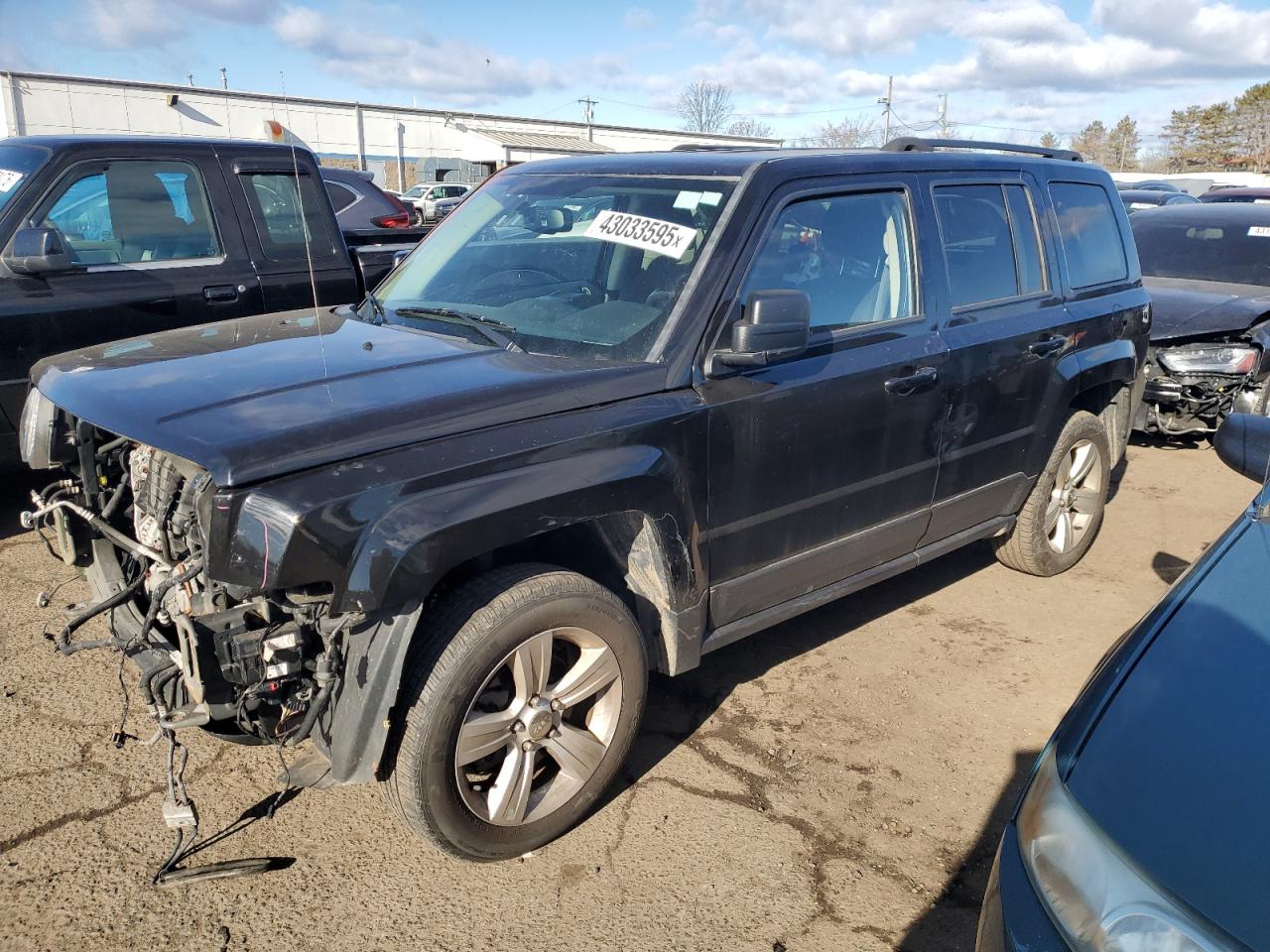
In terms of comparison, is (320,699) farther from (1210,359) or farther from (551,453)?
(1210,359)

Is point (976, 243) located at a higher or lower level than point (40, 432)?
higher

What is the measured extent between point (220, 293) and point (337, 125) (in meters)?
43.0

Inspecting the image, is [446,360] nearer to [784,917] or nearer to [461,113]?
[784,917]

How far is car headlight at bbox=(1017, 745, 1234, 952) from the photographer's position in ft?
4.83

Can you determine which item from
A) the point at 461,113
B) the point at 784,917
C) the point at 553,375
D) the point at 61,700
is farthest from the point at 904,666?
the point at 461,113

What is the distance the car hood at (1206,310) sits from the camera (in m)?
6.82

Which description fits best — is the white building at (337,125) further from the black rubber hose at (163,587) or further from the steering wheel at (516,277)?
the black rubber hose at (163,587)

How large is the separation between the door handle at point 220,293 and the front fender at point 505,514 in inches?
135

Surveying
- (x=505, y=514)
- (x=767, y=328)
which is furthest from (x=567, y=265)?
(x=505, y=514)

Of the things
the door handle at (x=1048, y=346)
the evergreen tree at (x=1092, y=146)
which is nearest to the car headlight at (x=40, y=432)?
the door handle at (x=1048, y=346)

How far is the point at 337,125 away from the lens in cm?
4369

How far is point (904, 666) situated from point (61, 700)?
3.30 metres

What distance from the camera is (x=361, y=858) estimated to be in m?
2.77

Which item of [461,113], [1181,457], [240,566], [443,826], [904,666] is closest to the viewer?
[240,566]
